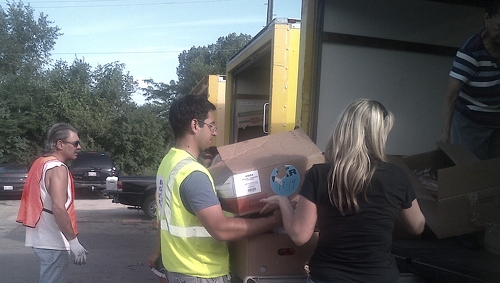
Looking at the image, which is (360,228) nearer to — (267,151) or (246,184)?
(246,184)

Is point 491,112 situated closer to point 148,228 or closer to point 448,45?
point 448,45

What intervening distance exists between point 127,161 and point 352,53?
24.8m

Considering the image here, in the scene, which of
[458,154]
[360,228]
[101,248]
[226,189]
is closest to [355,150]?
[360,228]

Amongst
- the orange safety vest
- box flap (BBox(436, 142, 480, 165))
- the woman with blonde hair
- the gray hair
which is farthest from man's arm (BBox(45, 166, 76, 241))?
box flap (BBox(436, 142, 480, 165))

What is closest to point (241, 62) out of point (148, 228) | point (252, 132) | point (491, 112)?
point (252, 132)

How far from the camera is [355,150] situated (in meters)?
2.04

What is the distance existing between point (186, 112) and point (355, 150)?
85 cm

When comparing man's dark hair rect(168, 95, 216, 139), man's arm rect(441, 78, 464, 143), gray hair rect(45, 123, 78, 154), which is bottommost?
gray hair rect(45, 123, 78, 154)

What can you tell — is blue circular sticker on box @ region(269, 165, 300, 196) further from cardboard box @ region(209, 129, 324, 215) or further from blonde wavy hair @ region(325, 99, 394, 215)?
blonde wavy hair @ region(325, 99, 394, 215)

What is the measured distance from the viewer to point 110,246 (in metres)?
9.66

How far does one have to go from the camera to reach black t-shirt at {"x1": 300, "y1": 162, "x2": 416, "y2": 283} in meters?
2.04

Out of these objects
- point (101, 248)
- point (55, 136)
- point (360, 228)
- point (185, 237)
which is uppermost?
point (55, 136)

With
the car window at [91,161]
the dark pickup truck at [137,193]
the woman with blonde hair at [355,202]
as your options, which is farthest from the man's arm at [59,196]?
the car window at [91,161]

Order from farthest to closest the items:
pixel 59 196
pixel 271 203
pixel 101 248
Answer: pixel 101 248
pixel 59 196
pixel 271 203
